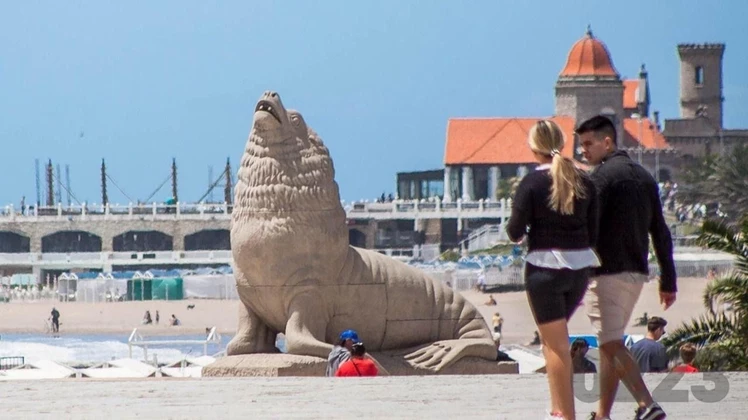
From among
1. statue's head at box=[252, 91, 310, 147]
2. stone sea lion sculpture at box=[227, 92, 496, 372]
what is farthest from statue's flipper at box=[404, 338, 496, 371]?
statue's head at box=[252, 91, 310, 147]

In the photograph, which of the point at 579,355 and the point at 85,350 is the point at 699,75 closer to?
the point at 85,350

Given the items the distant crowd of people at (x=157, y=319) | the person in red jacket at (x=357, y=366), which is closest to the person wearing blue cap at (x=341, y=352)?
the person in red jacket at (x=357, y=366)

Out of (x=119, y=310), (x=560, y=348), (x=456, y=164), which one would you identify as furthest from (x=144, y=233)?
(x=560, y=348)

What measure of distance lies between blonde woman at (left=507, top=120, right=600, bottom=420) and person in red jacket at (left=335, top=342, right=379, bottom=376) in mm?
3256

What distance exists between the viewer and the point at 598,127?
328 inches

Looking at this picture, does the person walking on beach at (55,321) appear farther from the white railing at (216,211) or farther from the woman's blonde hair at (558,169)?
the woman's blonde hair at (558,169)

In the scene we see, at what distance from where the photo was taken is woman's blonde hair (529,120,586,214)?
25.7 ft

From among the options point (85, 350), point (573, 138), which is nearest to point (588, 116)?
point (573, 138)

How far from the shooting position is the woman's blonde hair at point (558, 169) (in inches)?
309

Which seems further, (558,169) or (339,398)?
(339,398)

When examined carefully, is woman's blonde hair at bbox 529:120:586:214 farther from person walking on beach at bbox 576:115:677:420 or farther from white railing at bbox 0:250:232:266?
white railing at bbox 0:250:232:266

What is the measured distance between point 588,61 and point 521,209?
328 feet

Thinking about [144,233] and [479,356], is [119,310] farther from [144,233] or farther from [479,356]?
[479,356]

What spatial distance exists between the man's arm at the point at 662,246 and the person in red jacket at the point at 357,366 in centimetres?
308
